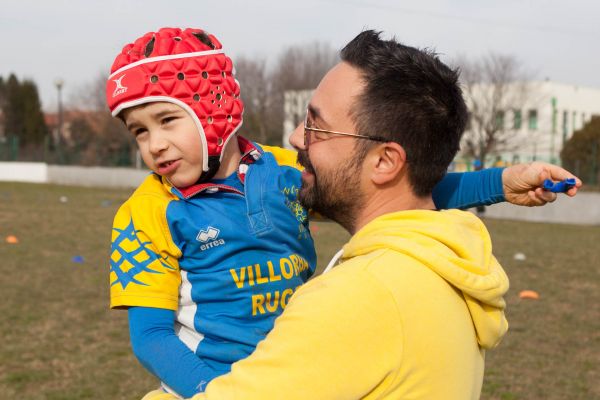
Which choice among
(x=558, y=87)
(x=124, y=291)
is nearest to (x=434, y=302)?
(x=124, y=291)

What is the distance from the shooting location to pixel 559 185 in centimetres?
246

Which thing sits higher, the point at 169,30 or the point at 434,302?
the point at 169,30

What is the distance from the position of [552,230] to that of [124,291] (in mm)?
19957

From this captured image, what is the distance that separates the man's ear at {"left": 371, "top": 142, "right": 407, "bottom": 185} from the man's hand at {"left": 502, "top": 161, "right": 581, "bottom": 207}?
0.76 metres

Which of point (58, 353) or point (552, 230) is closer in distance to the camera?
point (58, 353)

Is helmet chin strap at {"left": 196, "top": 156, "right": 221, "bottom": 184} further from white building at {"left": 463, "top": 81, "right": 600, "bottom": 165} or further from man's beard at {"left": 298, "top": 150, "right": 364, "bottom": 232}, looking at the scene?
white building at {"left": 463, "top": 81, "right": 600, "bottom": 165}

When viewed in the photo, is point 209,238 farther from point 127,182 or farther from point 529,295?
point 127,182

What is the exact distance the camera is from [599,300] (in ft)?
34.6

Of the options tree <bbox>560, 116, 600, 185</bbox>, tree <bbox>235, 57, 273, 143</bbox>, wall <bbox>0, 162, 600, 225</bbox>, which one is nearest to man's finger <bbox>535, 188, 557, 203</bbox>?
wall <bbox>0, 162, 600, 225</bbox>

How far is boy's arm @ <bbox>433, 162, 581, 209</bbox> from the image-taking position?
2.61 m

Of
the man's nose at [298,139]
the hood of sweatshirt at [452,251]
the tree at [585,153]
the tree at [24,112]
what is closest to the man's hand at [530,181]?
the hood of sweatshirt at [452,251]

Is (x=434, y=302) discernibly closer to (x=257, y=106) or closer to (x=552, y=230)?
(x=552, y=230)

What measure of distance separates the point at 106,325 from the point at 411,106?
6.91 m

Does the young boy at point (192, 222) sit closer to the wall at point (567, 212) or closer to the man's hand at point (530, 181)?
the man's hand at point (530, 181)
